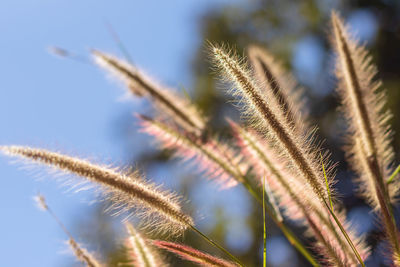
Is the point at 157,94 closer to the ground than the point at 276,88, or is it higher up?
higher up

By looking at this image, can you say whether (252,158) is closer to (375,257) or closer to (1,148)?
(375,257)

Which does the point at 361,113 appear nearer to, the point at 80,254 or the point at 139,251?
the point at 139,251

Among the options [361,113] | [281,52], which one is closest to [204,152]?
[361,113]

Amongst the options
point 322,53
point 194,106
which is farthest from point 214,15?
point 194,106

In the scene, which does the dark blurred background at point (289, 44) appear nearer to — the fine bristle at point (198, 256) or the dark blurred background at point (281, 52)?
the dark blurred background at point (281, 52)

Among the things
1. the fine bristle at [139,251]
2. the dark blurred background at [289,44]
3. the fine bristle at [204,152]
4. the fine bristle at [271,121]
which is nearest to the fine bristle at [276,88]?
the fine bristle at [271,121]

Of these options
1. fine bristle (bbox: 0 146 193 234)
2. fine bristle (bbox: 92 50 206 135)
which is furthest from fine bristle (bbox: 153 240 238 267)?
fine bristle (bbox: 92 50 206 135)
